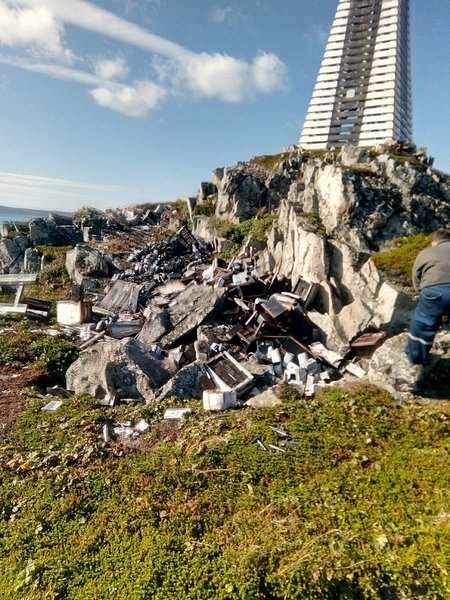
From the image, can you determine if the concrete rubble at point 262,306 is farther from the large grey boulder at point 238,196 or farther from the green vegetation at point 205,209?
the green vegetation at point 205,209

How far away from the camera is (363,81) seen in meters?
66.1

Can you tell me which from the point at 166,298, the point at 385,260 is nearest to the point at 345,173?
the point at 385,260

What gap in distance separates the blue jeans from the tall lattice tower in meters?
66.0

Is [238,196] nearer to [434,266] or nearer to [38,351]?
[38,351]

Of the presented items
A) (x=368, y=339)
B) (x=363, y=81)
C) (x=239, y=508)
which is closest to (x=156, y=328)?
(x=368, y=339)

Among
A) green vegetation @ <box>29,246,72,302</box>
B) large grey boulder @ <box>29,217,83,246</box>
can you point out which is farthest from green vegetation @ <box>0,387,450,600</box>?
large grey boulder @ <box>29,217,83,246</box>

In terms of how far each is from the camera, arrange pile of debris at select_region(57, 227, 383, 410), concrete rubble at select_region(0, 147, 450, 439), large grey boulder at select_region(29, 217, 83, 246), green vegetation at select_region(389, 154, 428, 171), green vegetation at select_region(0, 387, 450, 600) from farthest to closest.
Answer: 1. large grey boulder at select_region(29, 217, 83, 246)
2. green vegetation at select_region(389, 154, 428, 171)
3. concrete rubble at select_region(0, 147, 450, 439)
4. pile of debris at select_region(57, 227, 383, 410)
5. green vegetation at select_region(0, 387, 450, 600)

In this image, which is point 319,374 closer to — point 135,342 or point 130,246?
point 135,342

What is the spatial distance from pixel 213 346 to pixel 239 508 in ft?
15.4

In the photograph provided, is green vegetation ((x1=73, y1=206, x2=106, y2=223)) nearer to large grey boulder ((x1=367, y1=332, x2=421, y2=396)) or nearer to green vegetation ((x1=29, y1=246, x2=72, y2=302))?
green vegetation ((x1=29, y1=246, x2=72, y2=302))

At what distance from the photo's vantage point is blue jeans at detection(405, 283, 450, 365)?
610 cm

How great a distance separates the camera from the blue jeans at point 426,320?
Result: 6098 millimetres

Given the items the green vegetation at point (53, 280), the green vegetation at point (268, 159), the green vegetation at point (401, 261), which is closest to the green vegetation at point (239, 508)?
the green vegetation at point (401, 261)

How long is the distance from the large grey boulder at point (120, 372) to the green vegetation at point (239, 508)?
159cm
